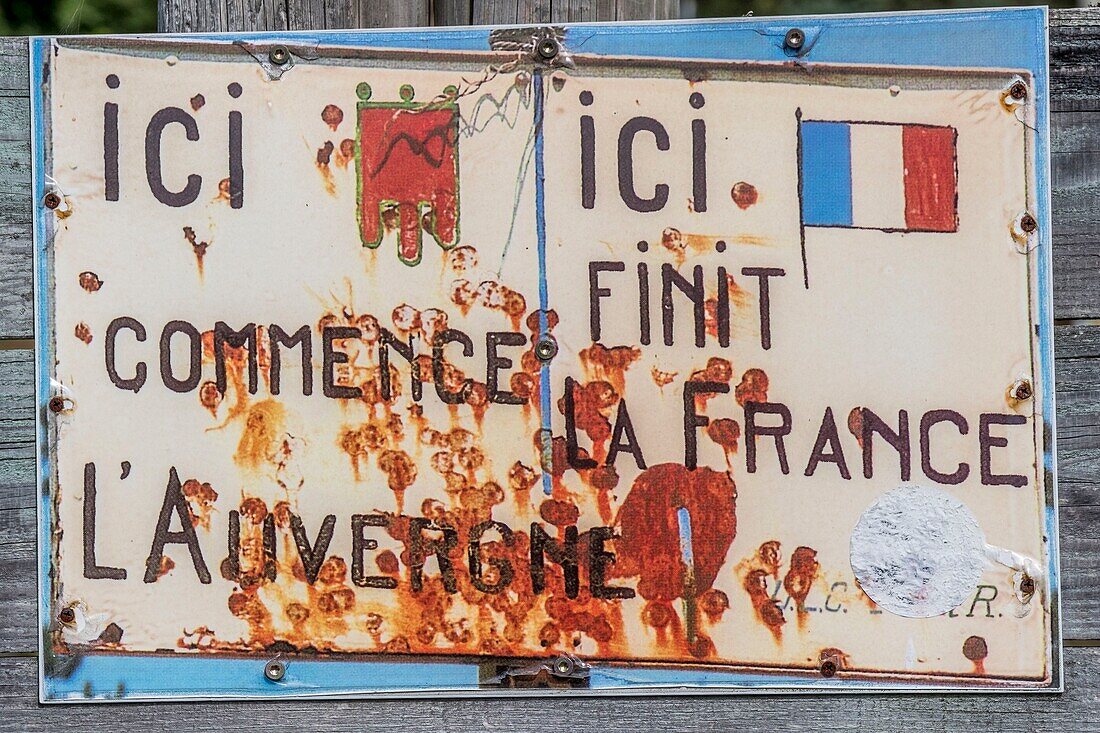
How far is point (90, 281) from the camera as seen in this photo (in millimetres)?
1208

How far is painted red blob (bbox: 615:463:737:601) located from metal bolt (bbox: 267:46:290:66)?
0.59 meters

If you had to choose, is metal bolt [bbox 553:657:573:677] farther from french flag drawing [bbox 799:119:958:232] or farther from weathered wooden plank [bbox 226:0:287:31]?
weathered wooden plank [bbox 226:0:287:31]

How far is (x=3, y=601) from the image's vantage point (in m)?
1.22

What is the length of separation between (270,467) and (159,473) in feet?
0.39

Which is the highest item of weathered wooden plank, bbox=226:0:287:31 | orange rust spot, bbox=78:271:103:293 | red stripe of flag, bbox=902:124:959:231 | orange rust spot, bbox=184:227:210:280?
weathered wooden plank, bbox=226:0:287:31

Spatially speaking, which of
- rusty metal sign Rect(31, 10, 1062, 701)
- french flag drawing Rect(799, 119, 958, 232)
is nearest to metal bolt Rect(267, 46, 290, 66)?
rusty metal sign Rect(31, 10, 1062, 701)

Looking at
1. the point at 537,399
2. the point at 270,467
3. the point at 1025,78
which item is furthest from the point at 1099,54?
the point at 270,467

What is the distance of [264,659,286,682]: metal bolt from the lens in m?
1.20

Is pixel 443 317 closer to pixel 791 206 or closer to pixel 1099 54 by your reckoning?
pixel 791 206

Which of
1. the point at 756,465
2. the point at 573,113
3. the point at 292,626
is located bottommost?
the point at 292,626

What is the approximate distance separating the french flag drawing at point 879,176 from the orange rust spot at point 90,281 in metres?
0.76

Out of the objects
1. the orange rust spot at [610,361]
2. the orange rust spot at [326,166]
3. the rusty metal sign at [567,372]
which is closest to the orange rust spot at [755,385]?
the rusty metal sign at [567,372]

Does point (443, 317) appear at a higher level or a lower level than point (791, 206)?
lower

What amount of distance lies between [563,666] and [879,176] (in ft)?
2.04
